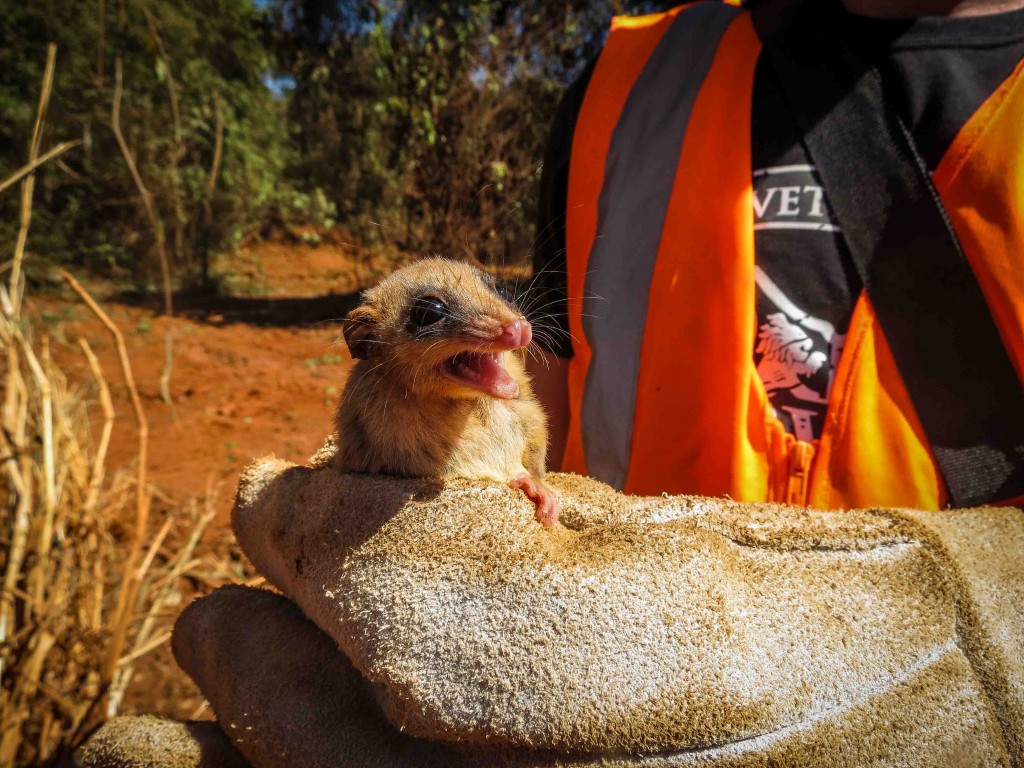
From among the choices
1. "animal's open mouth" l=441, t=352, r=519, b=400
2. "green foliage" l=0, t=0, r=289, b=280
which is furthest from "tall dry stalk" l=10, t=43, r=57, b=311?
"green foliage" l=0, t=0, r=289, b=280

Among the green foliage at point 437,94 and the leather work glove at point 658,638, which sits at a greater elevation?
the green foliage at point 437,94

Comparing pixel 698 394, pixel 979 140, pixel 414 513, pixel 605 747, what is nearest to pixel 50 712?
pixel 414 513

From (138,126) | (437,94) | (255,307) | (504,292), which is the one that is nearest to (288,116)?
(138,126)

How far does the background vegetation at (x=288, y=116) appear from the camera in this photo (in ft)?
28.0

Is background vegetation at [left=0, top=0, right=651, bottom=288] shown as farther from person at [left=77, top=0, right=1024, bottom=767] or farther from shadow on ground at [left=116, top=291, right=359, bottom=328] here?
person at [left=77, top=0, right=1024, bottom=767]

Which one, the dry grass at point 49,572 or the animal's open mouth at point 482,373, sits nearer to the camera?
the animal's open mouth at point 482,373

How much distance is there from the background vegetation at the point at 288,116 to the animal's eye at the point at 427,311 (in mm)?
3679

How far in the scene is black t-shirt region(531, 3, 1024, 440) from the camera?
1.42 m

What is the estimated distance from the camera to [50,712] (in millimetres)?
2131

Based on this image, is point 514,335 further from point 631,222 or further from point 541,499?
point 631,222

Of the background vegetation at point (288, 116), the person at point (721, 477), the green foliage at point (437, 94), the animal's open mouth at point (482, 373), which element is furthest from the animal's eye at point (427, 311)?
the green foliage at point (437, 94)

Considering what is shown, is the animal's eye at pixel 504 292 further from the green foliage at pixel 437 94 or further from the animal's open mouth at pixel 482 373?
the green foliage at pixel 437 94

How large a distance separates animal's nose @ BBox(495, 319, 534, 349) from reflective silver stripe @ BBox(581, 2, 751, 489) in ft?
1.19

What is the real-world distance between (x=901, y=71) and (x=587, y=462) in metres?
1.35
